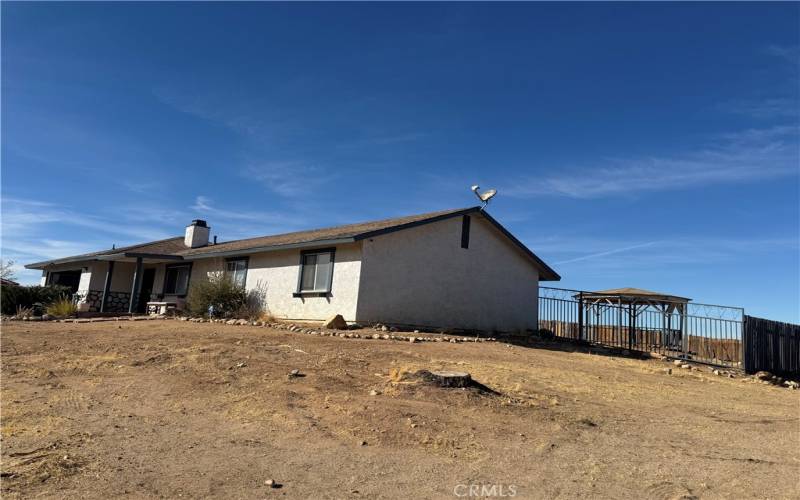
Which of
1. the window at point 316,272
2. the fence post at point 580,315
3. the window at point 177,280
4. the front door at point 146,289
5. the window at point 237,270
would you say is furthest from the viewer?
the front door at point 146,289

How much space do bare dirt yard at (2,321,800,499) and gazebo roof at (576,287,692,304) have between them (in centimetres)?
923

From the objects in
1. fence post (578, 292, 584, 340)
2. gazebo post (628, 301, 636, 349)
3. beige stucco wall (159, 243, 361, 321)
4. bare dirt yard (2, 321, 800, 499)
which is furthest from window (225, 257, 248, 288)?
gazebo post (628, 301, 636, 349)

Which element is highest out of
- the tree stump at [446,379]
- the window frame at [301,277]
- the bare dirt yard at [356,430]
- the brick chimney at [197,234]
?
the brick chimney at [197,234]

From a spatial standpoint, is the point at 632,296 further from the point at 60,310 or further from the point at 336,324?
the point at 60,310

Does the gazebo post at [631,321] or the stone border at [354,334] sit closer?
the stone border at [354,334]

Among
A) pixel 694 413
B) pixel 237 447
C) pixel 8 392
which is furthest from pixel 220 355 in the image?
pixel 694 413

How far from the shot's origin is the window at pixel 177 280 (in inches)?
1001

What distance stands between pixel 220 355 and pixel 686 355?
48.9 ft

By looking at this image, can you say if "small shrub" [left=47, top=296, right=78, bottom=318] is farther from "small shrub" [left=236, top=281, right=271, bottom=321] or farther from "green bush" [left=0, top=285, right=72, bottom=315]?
"small shrub" [left=236, top=281, right=271, bottom=321]

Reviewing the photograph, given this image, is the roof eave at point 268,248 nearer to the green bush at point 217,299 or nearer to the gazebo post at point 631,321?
the green bush at point 217,299

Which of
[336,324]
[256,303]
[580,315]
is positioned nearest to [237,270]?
[256,303]

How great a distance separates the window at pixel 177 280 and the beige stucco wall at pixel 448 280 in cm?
1148

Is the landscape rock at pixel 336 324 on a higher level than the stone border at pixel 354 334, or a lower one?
higher

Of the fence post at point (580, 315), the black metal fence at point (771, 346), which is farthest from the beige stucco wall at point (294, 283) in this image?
the black metal fence at point (771, 346)
